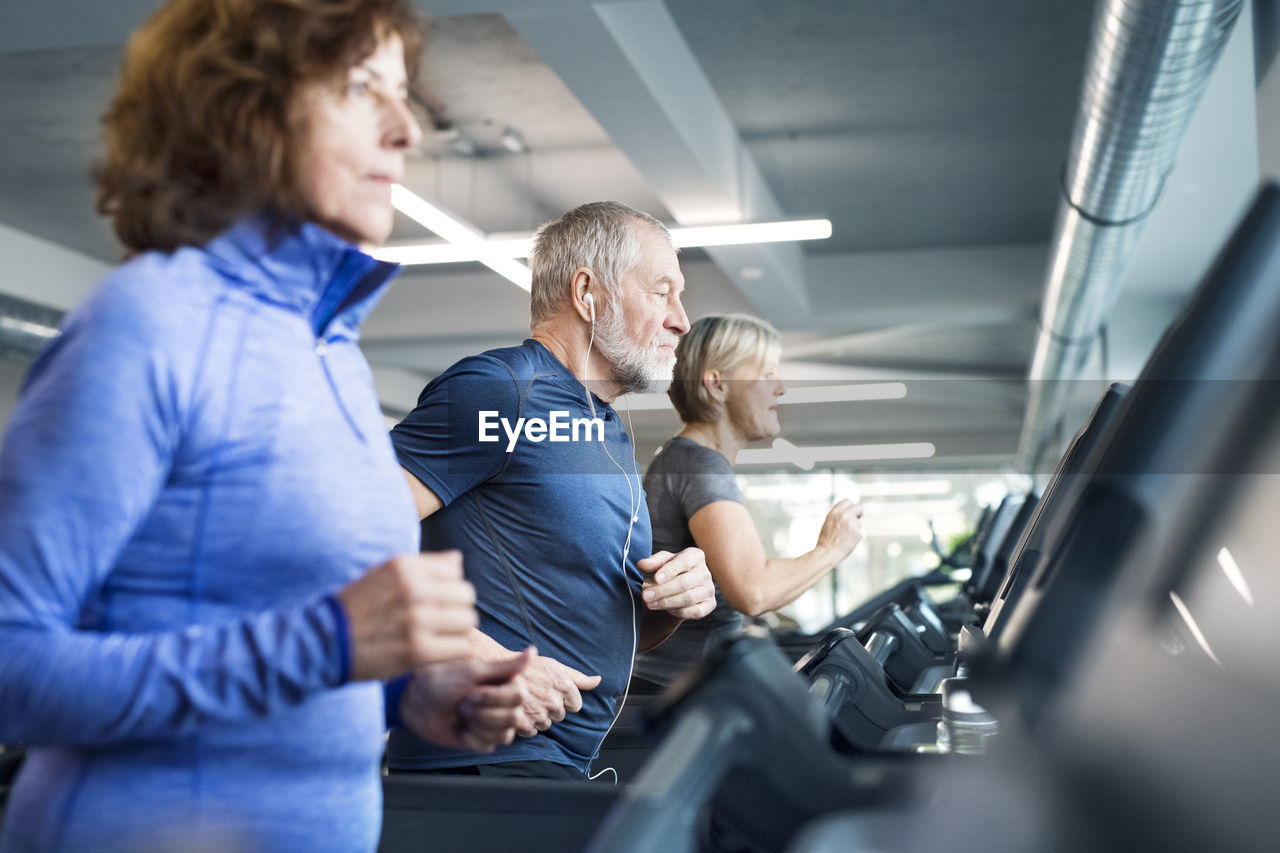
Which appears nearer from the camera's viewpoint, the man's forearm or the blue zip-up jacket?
the blue zip-up jacket

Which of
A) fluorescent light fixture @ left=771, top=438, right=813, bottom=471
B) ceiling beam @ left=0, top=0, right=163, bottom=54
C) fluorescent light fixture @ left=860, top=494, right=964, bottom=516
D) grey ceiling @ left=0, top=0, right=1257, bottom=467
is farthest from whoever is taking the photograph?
fluorescent light fixture @ left=860, top=494, right=964, bottom=516

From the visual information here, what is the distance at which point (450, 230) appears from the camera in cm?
547

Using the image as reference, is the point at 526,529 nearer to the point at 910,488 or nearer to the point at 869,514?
the point at 869,514

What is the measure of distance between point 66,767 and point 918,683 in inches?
86.4

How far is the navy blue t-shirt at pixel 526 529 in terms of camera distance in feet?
4.91

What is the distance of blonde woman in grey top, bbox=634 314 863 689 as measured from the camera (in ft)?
6.86

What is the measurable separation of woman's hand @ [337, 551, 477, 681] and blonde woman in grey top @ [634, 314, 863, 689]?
1.43 metres

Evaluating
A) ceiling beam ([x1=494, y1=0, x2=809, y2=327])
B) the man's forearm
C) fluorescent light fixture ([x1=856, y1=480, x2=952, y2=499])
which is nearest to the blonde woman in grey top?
the man's forearm

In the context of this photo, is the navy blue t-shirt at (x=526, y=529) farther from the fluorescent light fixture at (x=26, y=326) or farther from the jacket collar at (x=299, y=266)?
the fluorescent light fixture at (x=26, y=326)

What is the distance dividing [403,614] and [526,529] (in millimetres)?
889

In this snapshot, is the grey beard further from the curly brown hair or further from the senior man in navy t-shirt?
the curly brown hair

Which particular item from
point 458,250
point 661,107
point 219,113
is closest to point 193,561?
point 219,113

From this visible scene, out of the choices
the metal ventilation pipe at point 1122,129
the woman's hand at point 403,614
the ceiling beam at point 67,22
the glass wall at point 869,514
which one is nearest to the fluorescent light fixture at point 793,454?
the glass wall at point 869,514

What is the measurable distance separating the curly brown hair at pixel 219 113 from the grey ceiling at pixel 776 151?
3.99 ft
